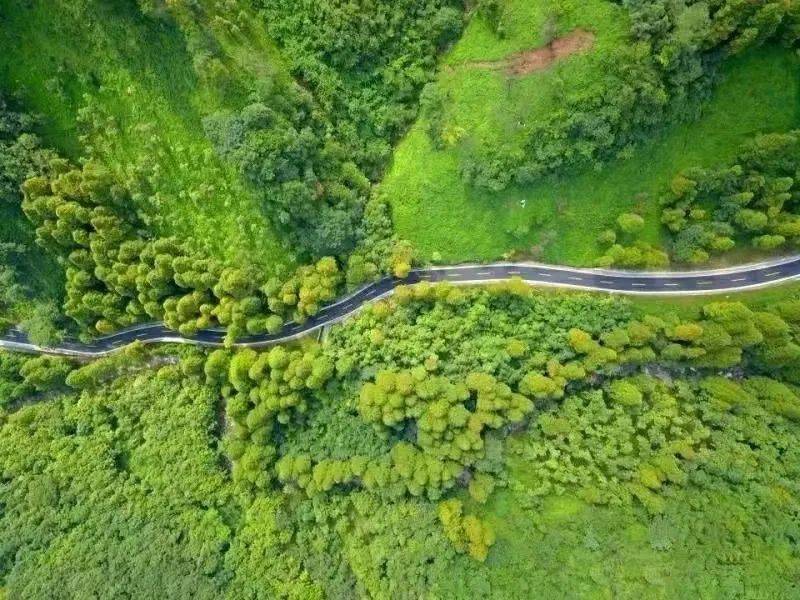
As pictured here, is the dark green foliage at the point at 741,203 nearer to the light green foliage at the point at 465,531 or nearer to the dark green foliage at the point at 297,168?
the dark green foliage at the point at 297,168

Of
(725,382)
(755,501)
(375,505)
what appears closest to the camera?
(755,501)

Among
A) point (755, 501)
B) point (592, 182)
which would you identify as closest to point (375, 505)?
point (755, 501)

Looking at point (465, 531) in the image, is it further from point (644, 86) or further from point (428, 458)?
point (644, 86)

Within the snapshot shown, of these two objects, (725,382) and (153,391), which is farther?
(153,391)

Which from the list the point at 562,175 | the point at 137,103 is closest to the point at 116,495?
the point at 137,103

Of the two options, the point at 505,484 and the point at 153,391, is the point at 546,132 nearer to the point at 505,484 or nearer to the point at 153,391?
the point at 505,484

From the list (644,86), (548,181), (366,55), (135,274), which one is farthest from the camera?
(366,55)

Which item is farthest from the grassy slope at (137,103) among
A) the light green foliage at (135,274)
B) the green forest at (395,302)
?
the light green foliage at (135,274)
